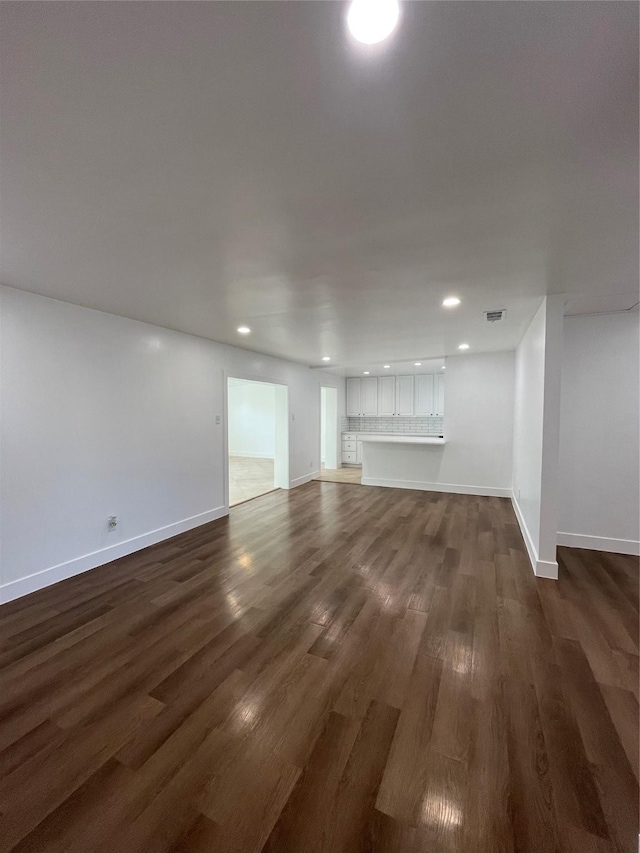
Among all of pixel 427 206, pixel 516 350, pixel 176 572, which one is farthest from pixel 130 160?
pixel 516 350

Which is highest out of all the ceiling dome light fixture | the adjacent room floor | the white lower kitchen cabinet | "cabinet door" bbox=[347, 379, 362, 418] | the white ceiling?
the white ceiling

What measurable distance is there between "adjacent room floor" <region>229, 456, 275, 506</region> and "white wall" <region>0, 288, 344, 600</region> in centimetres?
134

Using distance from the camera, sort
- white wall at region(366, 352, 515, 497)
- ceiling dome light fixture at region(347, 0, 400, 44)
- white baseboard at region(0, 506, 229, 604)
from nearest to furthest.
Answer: ceiling dome light fixture at region(347, 0, 400, 44) < white baseboard at region(0, 506, 229, 604) < white wall at region(366, 352, 515, 497)

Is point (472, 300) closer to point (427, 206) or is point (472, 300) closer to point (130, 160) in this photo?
point (427, 206)

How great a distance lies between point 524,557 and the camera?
334 centimetres

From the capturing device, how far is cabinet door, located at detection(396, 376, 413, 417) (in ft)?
28.2

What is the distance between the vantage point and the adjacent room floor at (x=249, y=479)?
6027 millimetres

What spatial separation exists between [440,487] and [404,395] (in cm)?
312

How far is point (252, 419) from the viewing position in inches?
417

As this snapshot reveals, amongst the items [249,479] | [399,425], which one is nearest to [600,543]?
[399,425]

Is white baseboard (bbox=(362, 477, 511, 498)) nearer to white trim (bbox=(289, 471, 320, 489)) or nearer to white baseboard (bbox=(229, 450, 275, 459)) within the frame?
white trim (bbox=(289, 471, 320, 489))

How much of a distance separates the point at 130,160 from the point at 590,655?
3298mm

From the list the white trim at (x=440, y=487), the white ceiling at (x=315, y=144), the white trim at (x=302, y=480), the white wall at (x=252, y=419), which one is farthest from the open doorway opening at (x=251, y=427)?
the white ceiling at (x=315, y=144)

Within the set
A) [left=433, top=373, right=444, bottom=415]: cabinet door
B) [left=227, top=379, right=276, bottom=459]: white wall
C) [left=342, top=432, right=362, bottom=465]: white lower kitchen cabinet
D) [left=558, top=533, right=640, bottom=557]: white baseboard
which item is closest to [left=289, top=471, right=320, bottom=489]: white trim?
[left=342, top=432, right=362, bottom=465]: white lower kitchen cabinet
